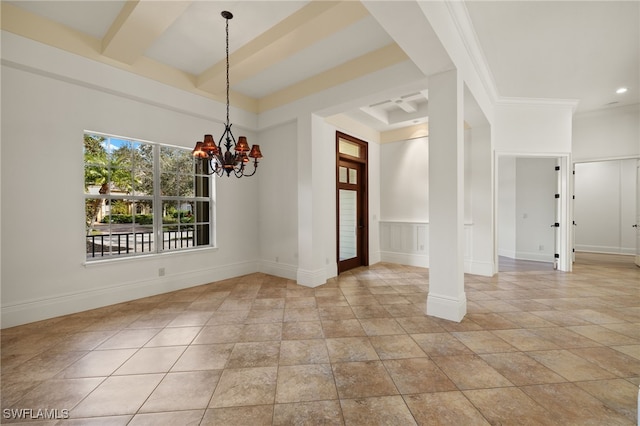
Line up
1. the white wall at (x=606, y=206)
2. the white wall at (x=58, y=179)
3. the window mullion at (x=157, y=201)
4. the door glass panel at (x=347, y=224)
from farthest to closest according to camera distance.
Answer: the white wall at (x=606, y=206)
the door glass panel at (x=347, y=224)
the window mullion at (x=157, y=201)
the white wall at (x=58, y=179)

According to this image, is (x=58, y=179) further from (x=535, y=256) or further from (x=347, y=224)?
(x=535, y=256)

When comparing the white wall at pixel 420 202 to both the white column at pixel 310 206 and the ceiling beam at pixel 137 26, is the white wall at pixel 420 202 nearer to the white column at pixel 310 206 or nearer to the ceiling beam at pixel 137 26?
the white column at pixel 310 206

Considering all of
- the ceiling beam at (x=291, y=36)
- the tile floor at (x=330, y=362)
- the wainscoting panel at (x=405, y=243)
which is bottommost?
the tile floor at (x=330, y=362)

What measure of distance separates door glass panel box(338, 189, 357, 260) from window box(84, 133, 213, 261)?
2495 millimetres

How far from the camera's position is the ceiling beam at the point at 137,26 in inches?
105

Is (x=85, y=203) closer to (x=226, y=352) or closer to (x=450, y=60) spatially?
(x=226, y=352)

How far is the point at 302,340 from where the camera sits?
103 inches

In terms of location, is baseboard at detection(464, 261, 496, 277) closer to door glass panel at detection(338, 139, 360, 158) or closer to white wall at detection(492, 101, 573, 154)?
white wall at detection(492, 101, 573, 154)

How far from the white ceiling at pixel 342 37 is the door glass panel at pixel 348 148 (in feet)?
4.91

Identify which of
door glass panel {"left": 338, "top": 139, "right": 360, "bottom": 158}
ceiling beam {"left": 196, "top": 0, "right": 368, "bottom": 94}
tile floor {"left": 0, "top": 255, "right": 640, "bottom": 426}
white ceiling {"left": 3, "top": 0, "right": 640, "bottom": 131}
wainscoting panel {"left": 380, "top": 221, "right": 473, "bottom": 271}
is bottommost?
tile floor {"left": 0, "top": 255, "right": 640, "bottom": 426}

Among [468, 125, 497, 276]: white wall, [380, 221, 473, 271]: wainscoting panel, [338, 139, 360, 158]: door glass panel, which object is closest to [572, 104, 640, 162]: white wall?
[468, 125, 497, 276]: white wall

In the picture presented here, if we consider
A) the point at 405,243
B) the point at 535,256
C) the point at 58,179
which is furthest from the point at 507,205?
the point at 58,179

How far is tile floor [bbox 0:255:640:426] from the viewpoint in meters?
1.69

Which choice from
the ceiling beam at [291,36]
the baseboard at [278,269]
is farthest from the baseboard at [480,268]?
the ceiling beam at [291,36]
